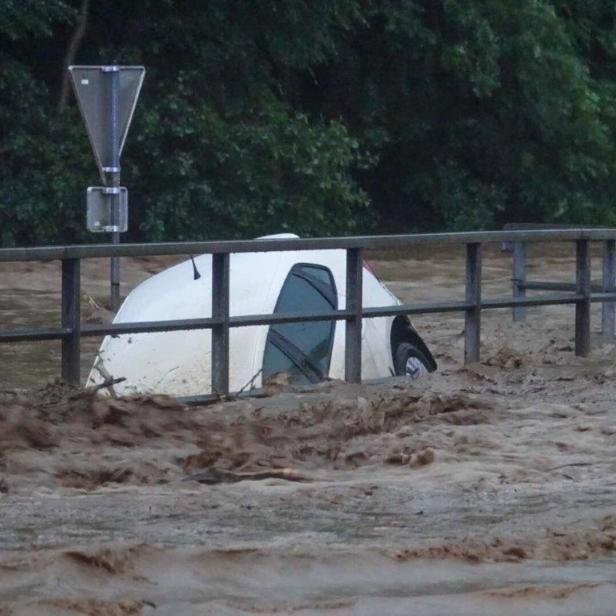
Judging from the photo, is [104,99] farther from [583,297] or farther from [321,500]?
[321,500]

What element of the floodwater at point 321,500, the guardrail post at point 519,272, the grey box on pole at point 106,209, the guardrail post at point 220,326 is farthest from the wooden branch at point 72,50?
the guardrail post at point 220,326

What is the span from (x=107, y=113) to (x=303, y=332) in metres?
4.20

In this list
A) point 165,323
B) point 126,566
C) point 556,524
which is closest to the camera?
point 126,566

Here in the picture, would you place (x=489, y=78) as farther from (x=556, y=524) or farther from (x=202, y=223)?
(x=556, y=524)

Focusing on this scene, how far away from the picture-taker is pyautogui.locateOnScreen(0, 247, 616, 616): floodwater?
215 inches

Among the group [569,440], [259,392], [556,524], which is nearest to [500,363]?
[259,392]

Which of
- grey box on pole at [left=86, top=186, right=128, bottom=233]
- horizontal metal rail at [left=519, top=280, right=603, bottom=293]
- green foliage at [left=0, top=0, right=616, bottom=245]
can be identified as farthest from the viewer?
green foliage at [left=0, top=0, right=616, bottom=245]

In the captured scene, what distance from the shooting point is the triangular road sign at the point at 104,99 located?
1403cm

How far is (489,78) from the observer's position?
28266 mm

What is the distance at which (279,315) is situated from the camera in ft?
32.9

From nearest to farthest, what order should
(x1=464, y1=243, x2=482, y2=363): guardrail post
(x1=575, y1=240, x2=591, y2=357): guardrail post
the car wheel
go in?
the car wheel < (x1=464, y1=243, x2=482, y2=363): guardrail post < (x1=575, y1=240, x2=591, y2=357): guardrail post

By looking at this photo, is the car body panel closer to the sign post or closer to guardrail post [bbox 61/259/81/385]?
guardrail post [bbox 61/259/81/385]

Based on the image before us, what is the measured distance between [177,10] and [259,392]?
1664cm

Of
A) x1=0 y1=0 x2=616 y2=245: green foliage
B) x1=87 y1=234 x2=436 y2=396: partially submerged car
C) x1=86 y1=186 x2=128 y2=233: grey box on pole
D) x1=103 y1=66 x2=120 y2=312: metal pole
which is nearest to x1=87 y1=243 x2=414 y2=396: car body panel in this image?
x1=87 y1=234 x2=436 y2=396: partially submerged car
